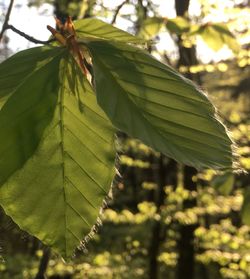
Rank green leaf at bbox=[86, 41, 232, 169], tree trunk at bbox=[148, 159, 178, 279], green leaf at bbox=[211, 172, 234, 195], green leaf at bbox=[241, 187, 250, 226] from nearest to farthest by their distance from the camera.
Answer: green leaf at bbox=[86, 41, 232, 169], green leaf at bbox=[241, 187, 250, 226], green leaf at bbox=[211, 172, 234, 195], tree trunk at bbox=[148, 159, 178, 279]

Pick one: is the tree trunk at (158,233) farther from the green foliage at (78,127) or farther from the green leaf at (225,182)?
the green foliage at (78,127)

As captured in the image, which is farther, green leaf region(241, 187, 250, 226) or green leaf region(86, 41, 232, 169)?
green leaf region(241, 187, 250, 226)

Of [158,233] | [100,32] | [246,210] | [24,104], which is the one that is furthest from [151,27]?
[158,233]

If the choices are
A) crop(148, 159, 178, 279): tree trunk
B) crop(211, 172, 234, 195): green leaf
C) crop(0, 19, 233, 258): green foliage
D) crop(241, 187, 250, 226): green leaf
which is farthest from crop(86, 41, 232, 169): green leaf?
crop(148, 159, 178, 279): tree trunk

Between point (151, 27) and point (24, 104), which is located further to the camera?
point (151, 27)

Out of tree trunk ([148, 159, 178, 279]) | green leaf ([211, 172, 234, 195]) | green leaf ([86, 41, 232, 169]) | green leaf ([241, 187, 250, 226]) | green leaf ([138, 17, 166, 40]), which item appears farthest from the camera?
tree trunk ([148, 159, 178, 279])

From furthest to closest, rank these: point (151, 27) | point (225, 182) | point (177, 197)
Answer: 1. point (177, 197)
2. point (225, 182)
3. point (151, 27)

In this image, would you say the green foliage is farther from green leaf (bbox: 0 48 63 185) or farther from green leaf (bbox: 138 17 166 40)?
green leaf (bbox: 138 17 166 40)

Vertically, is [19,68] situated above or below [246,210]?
above

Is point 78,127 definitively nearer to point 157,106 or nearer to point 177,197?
point 157,106
